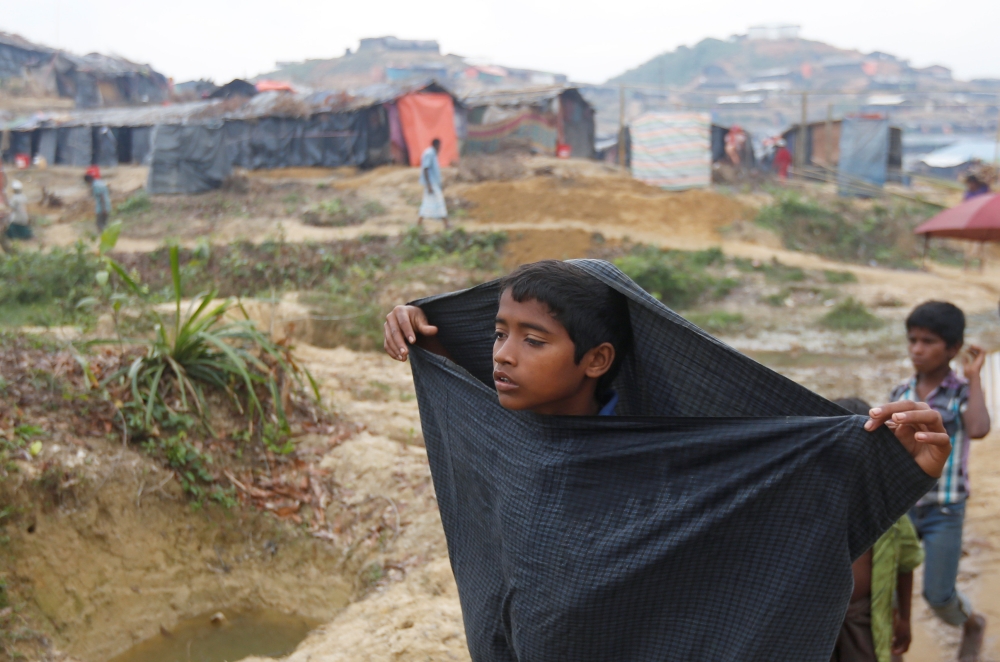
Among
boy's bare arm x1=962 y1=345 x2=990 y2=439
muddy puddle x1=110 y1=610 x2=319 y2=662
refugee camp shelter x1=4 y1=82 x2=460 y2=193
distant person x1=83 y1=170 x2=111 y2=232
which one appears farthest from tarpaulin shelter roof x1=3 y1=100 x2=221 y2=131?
boy's bare arm x1=962 y1=345 x2=990 y2=439

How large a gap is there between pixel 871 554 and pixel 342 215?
47.7 feet

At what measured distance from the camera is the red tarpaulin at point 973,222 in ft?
18.0

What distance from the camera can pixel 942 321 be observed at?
119 inches

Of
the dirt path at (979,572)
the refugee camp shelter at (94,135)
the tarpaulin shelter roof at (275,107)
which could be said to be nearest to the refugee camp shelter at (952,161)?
the tarpaulin shelter roof at (275,107)

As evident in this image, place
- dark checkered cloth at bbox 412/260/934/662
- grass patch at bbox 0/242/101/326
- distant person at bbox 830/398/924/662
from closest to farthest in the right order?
dark checkered cloth at bbox 412/260/934/662
distant person at bbox 830/398/924/662
grass patch at bbox 0/242/101/326

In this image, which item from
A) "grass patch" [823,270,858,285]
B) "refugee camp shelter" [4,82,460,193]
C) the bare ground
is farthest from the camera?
"refugee camp shelter" [4,82,460,193]

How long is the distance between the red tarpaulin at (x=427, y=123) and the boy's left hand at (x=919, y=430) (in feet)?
67.6

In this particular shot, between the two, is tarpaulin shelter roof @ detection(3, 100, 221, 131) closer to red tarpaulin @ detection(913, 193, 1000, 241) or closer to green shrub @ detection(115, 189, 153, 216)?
green shrub @ detection(115, 189, 153, 216)

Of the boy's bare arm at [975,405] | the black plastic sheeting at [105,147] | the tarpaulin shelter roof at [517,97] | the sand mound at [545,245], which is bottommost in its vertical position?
the sand mound at [545,245]

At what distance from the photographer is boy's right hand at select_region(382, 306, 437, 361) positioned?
210cm

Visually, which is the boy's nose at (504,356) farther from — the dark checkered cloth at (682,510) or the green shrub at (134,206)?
the green shrub at (134,206)

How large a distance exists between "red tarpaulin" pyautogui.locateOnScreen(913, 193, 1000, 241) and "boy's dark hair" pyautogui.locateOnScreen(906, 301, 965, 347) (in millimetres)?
2931

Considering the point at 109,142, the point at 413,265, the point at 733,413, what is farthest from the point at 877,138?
the point at 733,413

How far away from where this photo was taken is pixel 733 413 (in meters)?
1.72
